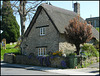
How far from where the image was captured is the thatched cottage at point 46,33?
72.7 feet

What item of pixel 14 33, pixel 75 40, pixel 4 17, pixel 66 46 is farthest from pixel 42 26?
pixel 4 17

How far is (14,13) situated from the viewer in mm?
26281

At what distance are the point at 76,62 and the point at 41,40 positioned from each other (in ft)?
25.4

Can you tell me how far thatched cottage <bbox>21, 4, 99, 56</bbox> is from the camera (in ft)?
72.7

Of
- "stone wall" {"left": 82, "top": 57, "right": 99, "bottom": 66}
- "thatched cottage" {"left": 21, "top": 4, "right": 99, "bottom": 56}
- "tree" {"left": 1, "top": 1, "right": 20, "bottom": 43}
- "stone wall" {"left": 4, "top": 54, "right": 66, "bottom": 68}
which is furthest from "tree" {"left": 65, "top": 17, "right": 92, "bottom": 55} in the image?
"tree" {"left": 1, "top": 1, "right": 20, "bottom": 43}

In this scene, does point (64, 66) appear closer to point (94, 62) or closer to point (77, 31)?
point (77, 31)

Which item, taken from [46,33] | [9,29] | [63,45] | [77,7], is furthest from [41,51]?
[9,29]

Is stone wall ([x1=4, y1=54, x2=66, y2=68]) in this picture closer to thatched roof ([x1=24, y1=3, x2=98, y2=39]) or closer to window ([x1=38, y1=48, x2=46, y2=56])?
window ([x1=38, y1=48, x2=46, y2=56])

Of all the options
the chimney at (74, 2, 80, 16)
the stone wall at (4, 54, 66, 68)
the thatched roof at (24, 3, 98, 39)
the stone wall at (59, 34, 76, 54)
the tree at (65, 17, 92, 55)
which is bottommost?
the stone wall at (4, 54, 66, 68)

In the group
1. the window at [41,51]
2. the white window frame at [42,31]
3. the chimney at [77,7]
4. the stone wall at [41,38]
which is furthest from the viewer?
the chimney at [77,7]

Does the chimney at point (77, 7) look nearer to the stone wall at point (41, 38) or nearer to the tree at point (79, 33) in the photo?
the stone wall at point (41, 38)

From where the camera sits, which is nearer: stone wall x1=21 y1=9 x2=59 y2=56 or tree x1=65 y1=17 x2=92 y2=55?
tree x1=65 y1=17 x2=92 y2=55

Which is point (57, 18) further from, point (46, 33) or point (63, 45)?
point (63, 45)

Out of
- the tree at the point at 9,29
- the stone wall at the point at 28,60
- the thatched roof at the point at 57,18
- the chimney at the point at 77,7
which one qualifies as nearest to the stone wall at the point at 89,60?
the stone wall at the point at 28,60
